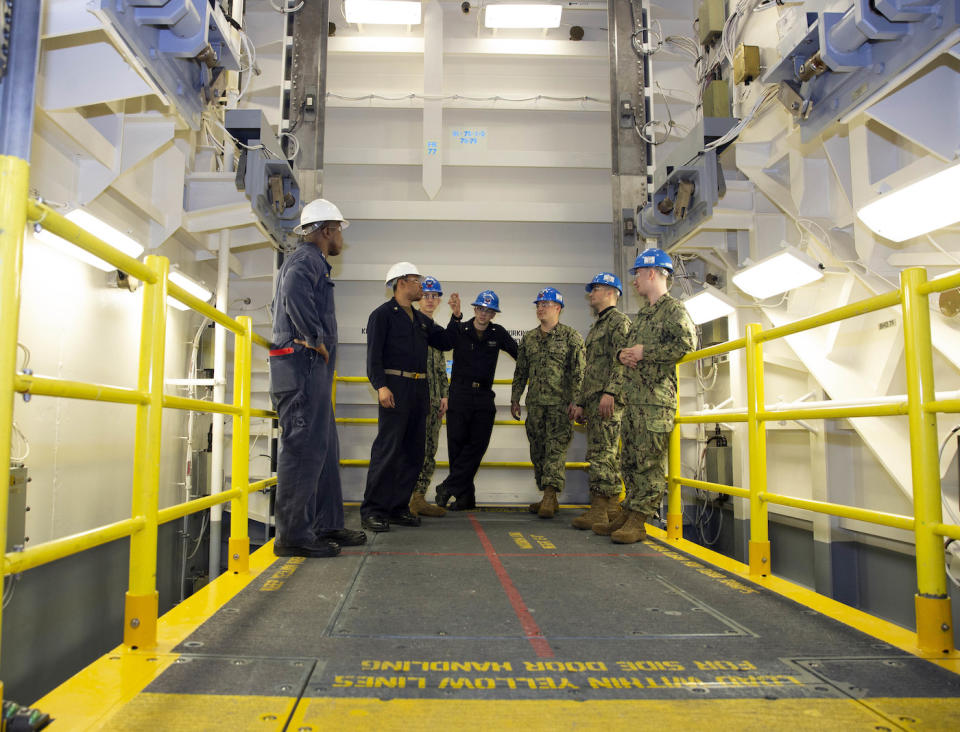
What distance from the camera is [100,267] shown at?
15.1ft

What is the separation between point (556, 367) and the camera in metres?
5.24

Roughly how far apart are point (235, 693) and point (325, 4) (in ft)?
19.6

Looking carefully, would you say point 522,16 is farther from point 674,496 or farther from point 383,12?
point 674,496

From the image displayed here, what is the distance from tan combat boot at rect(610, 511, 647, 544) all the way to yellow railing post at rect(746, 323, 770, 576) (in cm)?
94

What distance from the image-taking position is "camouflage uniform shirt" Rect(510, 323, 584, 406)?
5.21m

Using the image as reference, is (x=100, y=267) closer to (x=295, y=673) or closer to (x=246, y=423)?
(x=246, y=423)

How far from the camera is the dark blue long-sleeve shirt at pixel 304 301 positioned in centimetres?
335

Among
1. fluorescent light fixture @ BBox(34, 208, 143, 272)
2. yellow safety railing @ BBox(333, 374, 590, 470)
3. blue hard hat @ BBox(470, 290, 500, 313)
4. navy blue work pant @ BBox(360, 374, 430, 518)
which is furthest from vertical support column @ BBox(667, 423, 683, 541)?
fluorescent light fixture @ BBox(34, 208, 143, 272)

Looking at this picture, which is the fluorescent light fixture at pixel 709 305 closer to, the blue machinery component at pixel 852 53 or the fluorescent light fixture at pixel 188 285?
the blue machinery component at pixel 852 53

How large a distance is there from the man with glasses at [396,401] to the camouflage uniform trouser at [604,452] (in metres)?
1.26

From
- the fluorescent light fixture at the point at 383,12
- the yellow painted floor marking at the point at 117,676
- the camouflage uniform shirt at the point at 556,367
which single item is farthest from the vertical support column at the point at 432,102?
the yellow painted floor marking at the point at 117,676

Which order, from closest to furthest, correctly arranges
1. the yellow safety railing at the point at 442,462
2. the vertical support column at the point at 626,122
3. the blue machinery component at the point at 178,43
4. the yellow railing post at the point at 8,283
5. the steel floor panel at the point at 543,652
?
1. the yellow railing post at the point at 8,283
2. the steel floor panel at the point at 543,652
3. the blue machinery component at the point at 178,43
4. the yellow safety railing at the point at 442,462
5. the vertical support column at the point at 626,122

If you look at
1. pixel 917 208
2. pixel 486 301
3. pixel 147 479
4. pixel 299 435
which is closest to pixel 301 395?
pixel 299 435

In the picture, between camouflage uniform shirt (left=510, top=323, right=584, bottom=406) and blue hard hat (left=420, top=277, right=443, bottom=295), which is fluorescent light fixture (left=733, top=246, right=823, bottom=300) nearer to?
camouflage uniform shirt (left=510, top=323, right=584, bottom=406)
